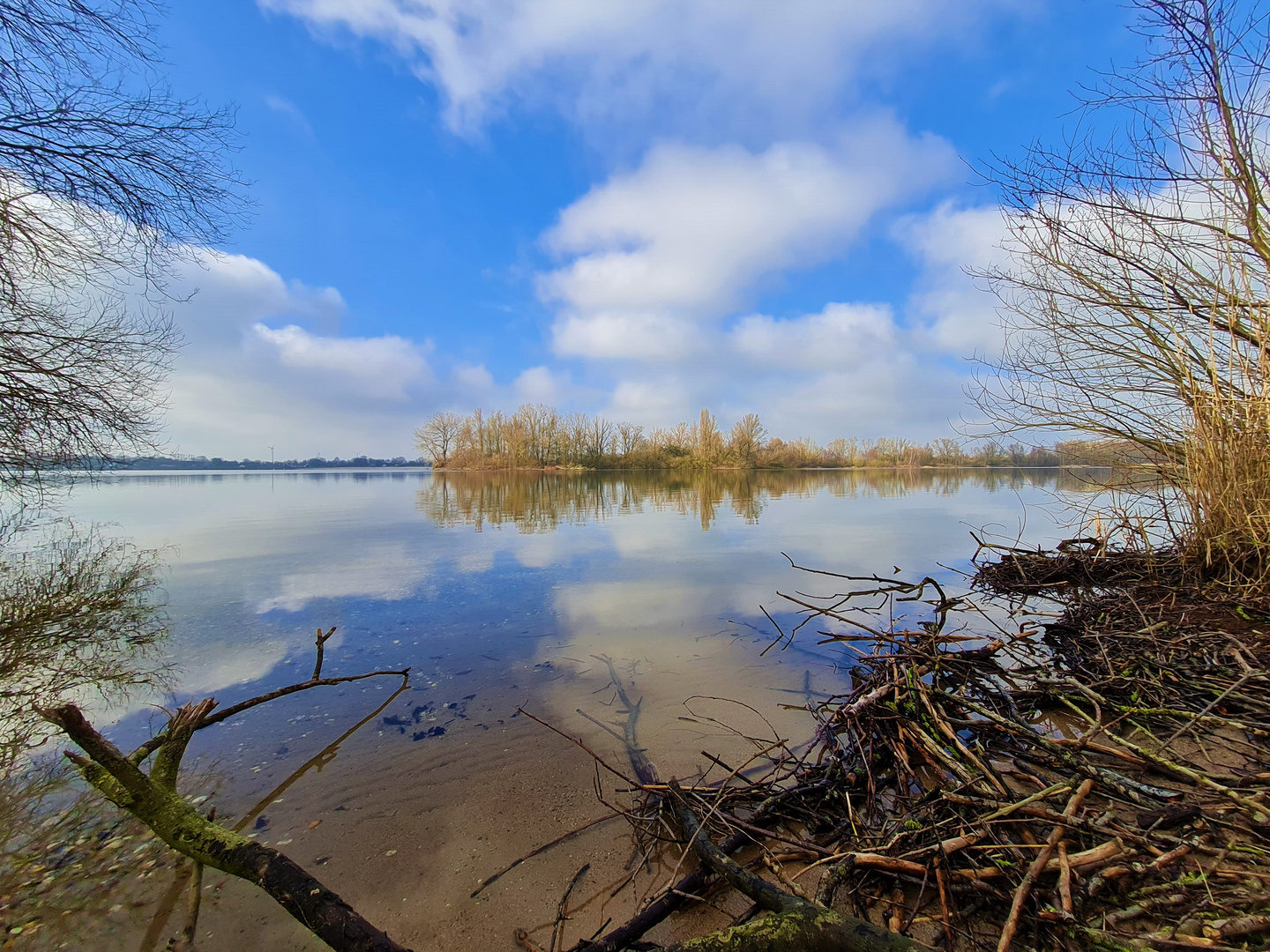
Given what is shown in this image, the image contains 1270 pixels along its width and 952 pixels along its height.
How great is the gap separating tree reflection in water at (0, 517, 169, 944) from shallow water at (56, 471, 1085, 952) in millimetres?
302

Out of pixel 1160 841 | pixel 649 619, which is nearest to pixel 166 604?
pixel 649 619

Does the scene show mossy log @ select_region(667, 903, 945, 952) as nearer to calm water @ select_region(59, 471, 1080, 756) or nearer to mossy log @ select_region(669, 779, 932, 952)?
mossy log @ select_region(669, 779, 932, 952)

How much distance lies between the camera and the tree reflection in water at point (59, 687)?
200cm

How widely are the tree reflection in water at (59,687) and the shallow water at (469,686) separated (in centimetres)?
30

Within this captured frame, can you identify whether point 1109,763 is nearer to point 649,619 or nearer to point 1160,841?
point 1160,841

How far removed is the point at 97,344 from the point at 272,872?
8201 millimetres

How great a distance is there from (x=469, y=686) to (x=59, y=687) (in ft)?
10.2

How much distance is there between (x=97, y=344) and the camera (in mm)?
6488

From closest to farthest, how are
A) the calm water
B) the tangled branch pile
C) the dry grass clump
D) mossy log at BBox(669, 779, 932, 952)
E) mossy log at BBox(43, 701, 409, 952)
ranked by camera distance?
1. mossy log at BBox(669, 779, 932, 952)
2. mossy log at BBox(43, 701, 409, 952)
3. the tangled branch pile
4. the dry grass clump
5. the calm water

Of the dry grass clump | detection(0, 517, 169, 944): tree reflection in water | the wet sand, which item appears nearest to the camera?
the wet sand

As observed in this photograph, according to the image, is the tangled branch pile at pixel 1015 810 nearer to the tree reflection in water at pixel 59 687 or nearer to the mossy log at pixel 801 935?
the mossy log at pixel 801 935

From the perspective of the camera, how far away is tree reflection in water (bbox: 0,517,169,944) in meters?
2.00

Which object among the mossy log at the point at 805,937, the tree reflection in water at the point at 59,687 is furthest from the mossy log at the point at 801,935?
the tree reflection in water at the point at 59,687

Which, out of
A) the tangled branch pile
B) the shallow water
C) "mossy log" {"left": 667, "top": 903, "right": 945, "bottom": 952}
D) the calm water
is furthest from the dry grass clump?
"mossy log" {"left": 667, "top": 903, "right": 945, "bottom": 952}
